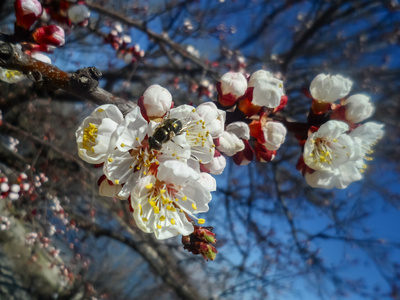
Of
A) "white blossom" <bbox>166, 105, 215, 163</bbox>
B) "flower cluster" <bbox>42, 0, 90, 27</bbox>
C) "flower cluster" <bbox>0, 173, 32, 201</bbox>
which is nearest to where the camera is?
"white blossom" <bbox>166, 105, 215, 163</bbox>

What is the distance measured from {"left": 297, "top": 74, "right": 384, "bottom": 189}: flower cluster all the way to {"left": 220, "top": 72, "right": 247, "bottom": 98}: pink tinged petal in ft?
0.96

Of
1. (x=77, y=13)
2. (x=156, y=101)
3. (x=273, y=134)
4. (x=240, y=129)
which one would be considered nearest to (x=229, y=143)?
(x=240, y=129)

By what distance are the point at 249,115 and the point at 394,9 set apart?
5.02 m

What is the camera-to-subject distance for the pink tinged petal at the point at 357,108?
43.8 inches

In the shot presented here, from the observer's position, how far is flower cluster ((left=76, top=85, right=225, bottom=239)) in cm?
82

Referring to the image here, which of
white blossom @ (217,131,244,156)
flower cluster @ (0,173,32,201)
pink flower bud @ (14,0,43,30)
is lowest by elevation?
flower cluster @ (0,173,32,201)

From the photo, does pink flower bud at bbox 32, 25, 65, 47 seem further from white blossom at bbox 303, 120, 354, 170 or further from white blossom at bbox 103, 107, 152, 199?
white blossom at bbox 303, 120, 354, 170

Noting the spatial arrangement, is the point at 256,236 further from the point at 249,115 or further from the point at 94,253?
the point at 249,115

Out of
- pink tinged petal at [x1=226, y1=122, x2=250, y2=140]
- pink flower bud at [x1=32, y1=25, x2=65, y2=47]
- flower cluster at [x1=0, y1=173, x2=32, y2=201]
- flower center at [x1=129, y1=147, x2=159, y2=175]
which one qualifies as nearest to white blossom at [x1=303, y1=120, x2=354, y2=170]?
pink tinged petal at [x1=226, y1=122, x2=250, y2=140]

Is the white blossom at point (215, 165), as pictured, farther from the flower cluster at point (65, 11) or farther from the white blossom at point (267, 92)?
the flower cluster at point (65, 11)

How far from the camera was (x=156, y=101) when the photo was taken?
0.90m

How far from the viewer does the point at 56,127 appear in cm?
384

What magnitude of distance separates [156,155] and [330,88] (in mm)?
725

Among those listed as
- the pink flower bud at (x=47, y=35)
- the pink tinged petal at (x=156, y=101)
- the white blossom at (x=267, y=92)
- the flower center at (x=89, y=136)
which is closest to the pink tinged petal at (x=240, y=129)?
the white blossom at (x=267, y=92)
